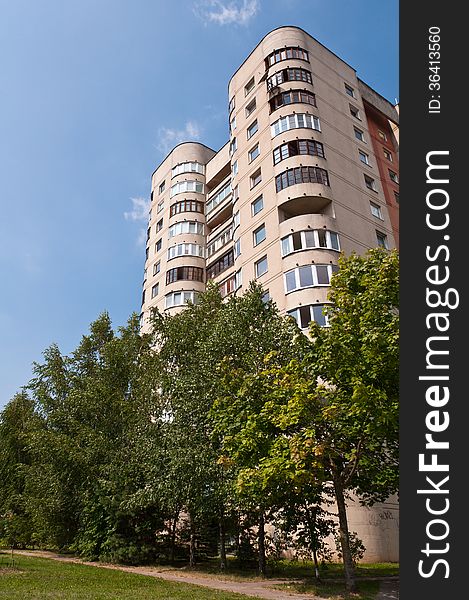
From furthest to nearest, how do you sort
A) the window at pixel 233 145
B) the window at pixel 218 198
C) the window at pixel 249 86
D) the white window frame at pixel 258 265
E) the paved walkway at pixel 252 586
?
1. the window at pixel 218 198
2. the window at pixel 249 86
3. the window at pixel 233 145
4. the white window frame at pixel 258 265
5. the paved walkway at pixel 252 586

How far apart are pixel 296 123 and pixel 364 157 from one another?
312 inches

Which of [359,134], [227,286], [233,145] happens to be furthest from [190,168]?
[359,134]

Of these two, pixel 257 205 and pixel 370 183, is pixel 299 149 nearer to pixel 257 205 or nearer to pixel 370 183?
pixel 257 205

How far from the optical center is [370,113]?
4650 cm

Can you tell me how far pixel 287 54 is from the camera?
1581 inches

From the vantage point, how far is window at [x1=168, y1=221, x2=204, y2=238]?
48.9 m

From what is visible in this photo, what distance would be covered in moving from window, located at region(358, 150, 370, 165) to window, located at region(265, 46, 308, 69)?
941 centimetres

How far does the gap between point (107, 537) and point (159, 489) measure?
641cm

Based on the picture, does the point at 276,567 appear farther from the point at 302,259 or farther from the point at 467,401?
the point at 467,401

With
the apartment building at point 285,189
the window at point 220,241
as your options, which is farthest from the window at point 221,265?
the window at point 220,241

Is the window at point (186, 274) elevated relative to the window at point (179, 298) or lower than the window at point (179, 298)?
elevated

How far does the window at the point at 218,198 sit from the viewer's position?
1853 inches

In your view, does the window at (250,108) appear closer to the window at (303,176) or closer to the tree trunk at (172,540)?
the window at (303,176)

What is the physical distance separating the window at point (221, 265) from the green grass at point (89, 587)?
28.6 m
